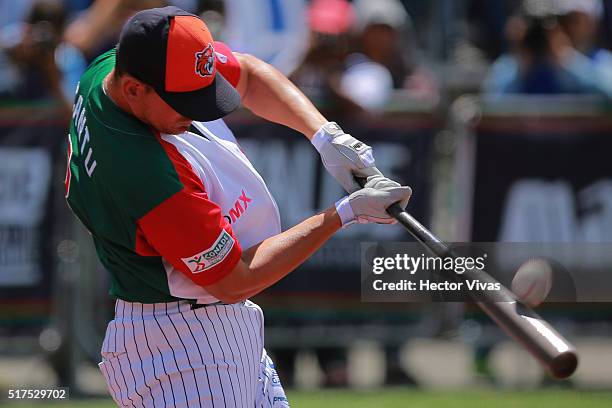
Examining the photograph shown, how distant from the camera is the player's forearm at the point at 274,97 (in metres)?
4.05

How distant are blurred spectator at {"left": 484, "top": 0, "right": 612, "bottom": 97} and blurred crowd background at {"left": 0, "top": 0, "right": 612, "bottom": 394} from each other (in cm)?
2

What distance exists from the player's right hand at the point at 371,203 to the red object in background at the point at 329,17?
4528 millimetres

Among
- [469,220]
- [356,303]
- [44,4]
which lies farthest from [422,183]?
[44,4]

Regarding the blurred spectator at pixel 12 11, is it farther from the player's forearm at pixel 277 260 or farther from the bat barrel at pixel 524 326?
the bat barrel at pixel 524 326

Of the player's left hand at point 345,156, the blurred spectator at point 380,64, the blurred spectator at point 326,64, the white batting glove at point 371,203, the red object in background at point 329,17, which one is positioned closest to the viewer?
the white batting glove at point 371,203

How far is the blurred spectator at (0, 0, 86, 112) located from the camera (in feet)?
24.6

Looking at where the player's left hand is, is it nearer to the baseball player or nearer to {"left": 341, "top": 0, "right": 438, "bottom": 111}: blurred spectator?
the baseball player

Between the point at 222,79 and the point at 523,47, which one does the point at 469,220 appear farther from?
the point at 222,79

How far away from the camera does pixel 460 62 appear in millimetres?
9469

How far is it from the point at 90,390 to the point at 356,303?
1837 millimetres

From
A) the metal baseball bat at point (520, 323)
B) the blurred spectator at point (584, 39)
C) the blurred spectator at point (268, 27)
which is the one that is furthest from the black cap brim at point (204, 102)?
the blurred spectator at point (584, 39)

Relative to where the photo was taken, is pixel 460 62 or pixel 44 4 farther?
pixel 460 62

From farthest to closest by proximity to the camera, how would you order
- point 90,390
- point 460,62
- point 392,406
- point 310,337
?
point 460,62 < point 310,337 < point 90,390 < point 392,406

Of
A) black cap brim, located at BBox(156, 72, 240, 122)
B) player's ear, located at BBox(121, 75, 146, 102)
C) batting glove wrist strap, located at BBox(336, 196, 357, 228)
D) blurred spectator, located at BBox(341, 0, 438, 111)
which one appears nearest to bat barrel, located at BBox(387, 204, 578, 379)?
batting glove wrist strap, located at BBox(336, 196, 357, 228)
